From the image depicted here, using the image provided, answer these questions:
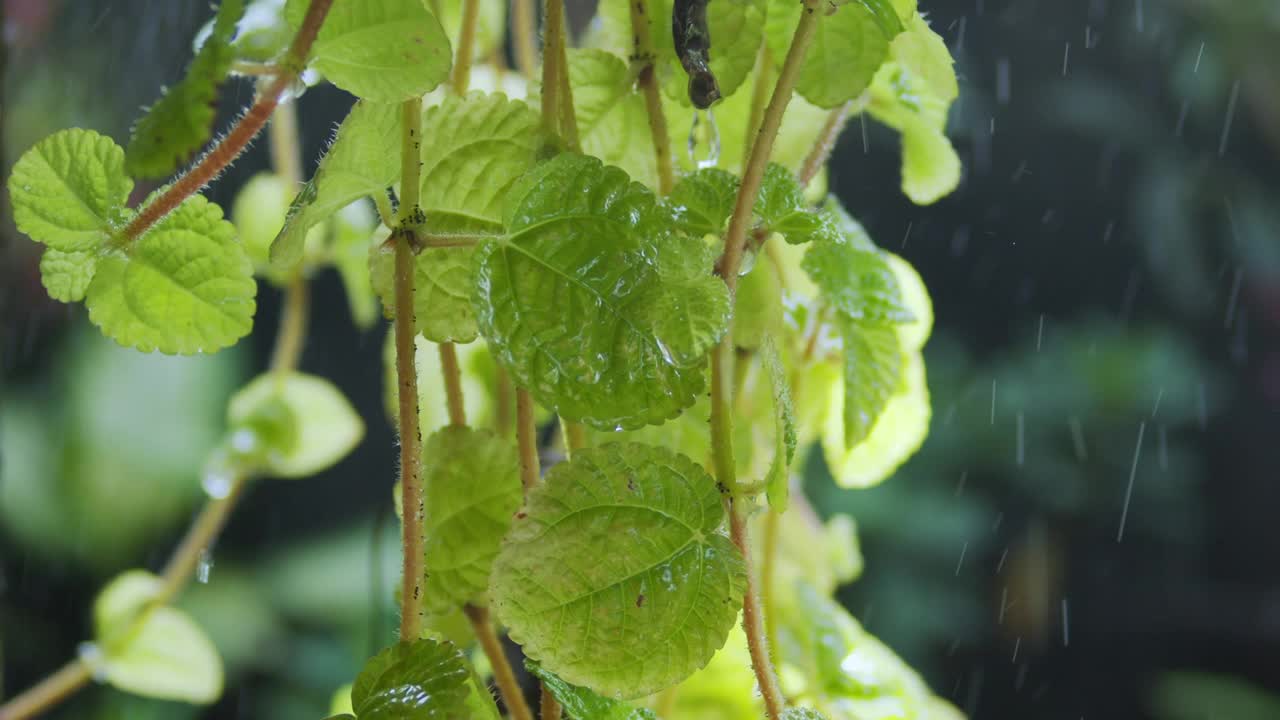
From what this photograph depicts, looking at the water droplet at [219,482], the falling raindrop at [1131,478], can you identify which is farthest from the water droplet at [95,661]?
the falling raindrop at [1131,478]

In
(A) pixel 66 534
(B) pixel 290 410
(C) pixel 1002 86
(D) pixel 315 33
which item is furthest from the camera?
(A) pixel 66 534

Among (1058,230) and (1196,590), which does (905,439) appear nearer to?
(1058,230)

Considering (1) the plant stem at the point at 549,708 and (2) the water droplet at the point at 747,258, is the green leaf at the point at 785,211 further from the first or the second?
(1) the plant stem at the point at 549,708

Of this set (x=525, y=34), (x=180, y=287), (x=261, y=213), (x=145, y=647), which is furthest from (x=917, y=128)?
(x=145, y=647)

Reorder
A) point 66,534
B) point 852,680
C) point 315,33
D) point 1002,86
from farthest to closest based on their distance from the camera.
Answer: point 66,534
point 1002,86
point 852,680
point 315,33

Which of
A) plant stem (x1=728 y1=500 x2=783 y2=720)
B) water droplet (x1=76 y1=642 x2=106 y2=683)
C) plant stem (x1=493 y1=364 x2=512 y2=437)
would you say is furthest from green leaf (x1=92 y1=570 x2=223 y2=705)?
plant stem (x1=728 y1=500 x2=783 y2=720)

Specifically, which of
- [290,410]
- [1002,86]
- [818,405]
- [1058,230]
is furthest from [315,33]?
[1058,230]
